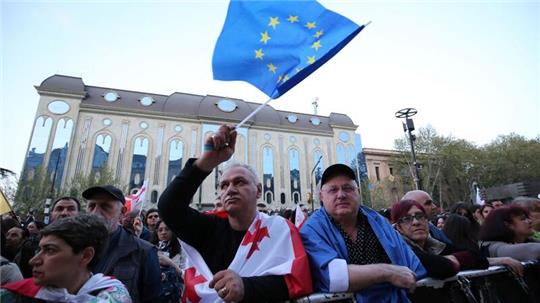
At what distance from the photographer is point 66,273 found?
1562 millimetres

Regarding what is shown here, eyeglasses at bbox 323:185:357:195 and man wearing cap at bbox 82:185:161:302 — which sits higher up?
eyeglasses at bbox 323:185:357:195

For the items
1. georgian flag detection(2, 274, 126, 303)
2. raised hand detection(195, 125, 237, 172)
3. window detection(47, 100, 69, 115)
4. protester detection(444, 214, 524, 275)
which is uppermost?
window detection(47, 100, 69, 115)

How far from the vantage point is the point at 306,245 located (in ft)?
6.04

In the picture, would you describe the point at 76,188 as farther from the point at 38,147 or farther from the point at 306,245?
the point at 306,245

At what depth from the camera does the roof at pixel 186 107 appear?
1298 inches

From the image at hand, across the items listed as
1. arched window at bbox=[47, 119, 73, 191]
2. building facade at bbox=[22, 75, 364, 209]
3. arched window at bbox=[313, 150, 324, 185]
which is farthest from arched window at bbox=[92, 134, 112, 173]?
arched window at bbox=[313, 150, 324, 185]

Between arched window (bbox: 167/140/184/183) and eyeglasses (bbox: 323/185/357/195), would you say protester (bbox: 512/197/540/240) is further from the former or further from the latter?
arched window (bbox: 167/140/184/183)

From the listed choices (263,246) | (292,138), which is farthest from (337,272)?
(292,138)

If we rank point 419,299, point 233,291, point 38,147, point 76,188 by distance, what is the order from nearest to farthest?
point 233,291, point 419,299, point 76,188, point 38,147

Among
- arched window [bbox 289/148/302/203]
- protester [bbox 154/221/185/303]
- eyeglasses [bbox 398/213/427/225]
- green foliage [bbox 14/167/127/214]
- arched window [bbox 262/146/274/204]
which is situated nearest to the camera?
eyeglasses [bbox 398/213/427/225]

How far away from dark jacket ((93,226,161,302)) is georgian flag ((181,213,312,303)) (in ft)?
2.30

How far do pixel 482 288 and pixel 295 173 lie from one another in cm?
3651

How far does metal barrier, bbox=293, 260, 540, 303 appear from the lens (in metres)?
2.00

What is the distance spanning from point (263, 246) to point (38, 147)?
119 ft
